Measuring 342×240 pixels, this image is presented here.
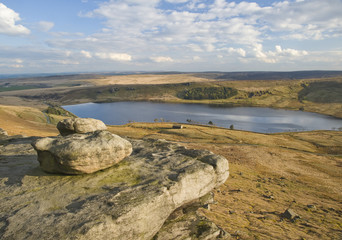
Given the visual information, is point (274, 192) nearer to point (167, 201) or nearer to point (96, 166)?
point (167, 201)

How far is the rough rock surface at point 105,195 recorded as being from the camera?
1093 centimetres

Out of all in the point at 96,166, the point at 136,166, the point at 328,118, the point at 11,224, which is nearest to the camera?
the point at 11,224

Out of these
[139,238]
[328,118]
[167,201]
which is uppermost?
[167,201]

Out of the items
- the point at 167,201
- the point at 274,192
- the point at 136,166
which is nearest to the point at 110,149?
the point at 136,166

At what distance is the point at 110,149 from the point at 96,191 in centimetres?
312

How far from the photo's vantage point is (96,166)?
50.6ft

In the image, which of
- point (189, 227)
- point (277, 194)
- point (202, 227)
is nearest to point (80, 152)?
point (189, 227)

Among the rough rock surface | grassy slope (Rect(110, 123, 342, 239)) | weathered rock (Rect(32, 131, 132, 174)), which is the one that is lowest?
grassy slope (Rect(110, 123, 342, 239))

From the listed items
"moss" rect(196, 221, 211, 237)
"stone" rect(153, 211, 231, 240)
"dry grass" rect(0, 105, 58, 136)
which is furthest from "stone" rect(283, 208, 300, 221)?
"dry grass" rect(0, 105, 58, 136)

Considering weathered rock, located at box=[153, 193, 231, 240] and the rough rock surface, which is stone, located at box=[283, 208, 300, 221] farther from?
the rough rock surface

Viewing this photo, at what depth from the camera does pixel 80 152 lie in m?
14.4

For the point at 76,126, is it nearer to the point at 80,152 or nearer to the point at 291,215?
the point at 80,152

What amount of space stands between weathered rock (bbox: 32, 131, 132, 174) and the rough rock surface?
2.35ft

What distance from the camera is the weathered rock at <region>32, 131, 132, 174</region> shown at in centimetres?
1444
